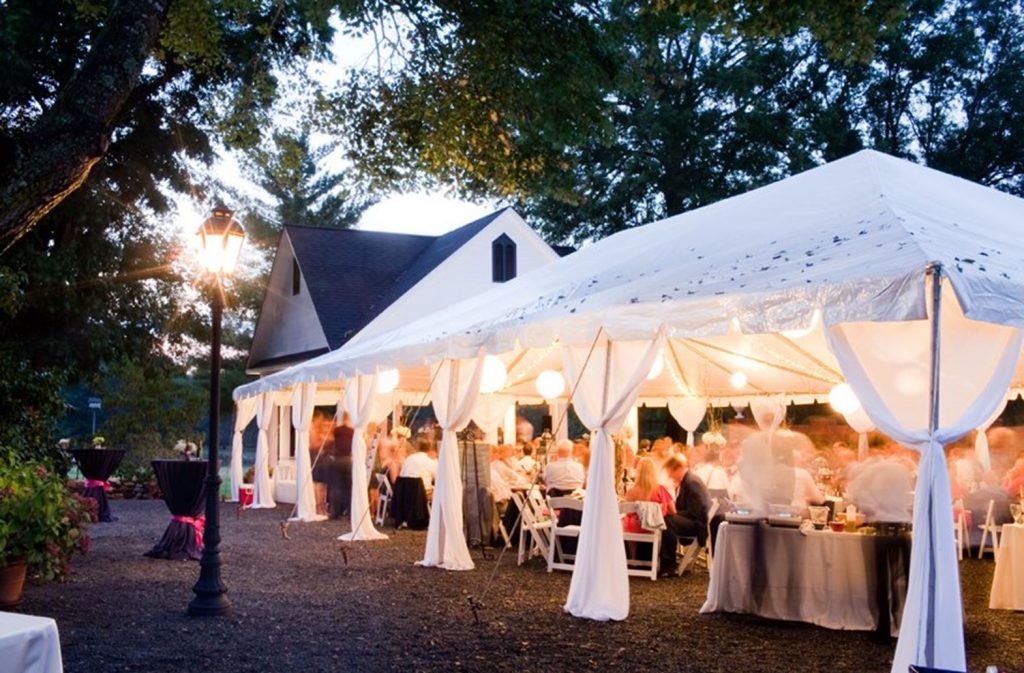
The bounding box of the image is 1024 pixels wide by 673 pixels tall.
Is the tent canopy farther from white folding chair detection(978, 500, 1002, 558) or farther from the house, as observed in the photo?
the house

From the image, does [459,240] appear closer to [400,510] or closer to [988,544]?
[400,510]

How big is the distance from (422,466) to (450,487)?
4645 millimetres

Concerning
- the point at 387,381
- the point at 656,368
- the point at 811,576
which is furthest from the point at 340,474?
the point at 811,576

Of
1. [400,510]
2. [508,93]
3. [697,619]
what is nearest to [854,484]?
[697,619]

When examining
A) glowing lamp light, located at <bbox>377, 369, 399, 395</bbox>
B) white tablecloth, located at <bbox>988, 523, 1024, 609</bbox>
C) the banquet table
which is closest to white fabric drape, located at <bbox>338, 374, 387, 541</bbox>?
glowing lamp light, located at <bbox>377, 369, 399, 395</bbox>

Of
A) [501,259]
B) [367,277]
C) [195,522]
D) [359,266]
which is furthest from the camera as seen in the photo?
[359,266]

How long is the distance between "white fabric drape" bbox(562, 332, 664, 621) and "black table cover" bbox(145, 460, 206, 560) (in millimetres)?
5041

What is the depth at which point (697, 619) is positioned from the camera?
829 cm

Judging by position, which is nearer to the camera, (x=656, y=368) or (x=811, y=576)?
(x=811, y=576)

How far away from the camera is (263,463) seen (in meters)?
20.8

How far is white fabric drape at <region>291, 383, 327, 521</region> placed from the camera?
56.9 feet

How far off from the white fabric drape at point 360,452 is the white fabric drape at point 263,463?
232 inches

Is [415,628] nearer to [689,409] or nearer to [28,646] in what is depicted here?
[28,646]

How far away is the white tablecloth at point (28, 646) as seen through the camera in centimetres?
351
